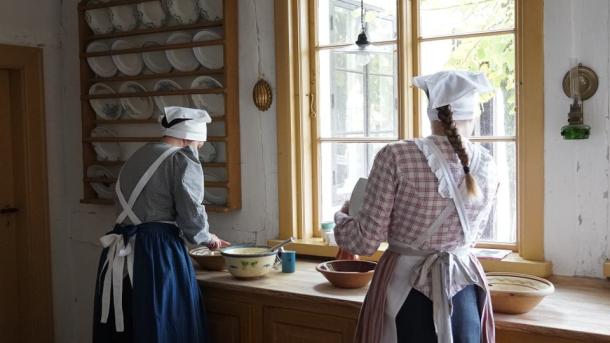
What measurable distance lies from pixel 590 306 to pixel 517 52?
3.48 ft

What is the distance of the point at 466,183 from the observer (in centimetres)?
222

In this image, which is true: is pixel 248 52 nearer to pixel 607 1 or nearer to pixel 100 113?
pixel 100 113

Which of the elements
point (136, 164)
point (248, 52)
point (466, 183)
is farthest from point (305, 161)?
point (466, 183)

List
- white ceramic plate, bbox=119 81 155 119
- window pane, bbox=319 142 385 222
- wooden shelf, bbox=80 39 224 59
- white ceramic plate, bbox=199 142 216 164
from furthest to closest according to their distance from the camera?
white ceramic plate, bbox=119 81 155 119 → white ceramic plate, bbox=199 142 216 164 → wooden shelf, bbox=80 39 224 59 → window pane, bbox=319 142 385 222

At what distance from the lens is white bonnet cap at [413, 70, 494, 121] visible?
7.34 ft

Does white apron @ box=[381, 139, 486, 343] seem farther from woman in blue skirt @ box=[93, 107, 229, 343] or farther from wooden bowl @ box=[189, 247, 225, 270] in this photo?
wooden bowl @ box=[189, 247, 225, 270]

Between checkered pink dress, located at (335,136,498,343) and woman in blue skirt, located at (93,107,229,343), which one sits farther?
woman in blue skirt, located at (93,107,229,343)

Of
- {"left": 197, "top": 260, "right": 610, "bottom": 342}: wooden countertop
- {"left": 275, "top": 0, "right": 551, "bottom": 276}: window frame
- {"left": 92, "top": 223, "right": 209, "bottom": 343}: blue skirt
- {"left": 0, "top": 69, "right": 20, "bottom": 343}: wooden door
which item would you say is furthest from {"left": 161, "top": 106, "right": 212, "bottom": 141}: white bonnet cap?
{"left": 0, "top": 69, "right": 20, "bottom": 343}: wooden door

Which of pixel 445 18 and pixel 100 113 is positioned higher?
pixel 445 18

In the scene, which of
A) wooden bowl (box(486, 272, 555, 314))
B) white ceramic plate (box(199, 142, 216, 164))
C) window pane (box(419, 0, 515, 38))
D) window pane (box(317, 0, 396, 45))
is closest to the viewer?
wooden bowl (box(486, 272, 555, 314))

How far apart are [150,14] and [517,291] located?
8.10ft

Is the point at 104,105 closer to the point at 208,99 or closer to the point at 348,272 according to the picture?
the point at 208,99

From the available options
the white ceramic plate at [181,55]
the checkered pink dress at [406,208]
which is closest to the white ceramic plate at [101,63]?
the white ceramic plate at [181,55]

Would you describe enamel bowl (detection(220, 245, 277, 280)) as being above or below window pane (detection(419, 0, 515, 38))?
below
